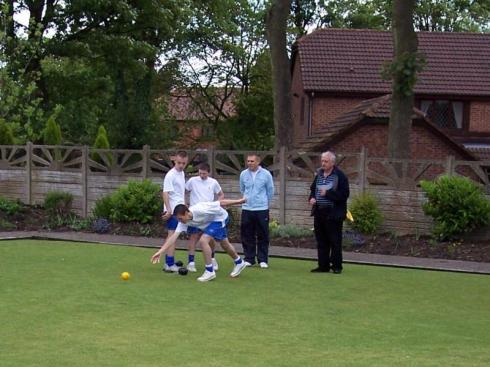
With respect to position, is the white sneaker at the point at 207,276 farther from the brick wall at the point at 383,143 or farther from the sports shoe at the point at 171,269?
the brick wall at the point at 383,143

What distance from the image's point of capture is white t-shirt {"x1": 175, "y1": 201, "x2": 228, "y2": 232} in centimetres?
1187

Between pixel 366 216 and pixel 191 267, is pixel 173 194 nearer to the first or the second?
pixel 191 267

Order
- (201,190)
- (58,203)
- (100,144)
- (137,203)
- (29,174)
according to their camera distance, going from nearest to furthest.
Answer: (201,190) < (137,203) < (58,203) < (29,174) < (100,144)

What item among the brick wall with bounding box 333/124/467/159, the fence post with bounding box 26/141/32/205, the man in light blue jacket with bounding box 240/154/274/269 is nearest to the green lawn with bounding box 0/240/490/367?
the man in light blue jacket with bounding box 240/154/274/269

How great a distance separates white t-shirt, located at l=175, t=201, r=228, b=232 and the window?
24.4 m

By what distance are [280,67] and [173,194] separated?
A: 1082 cm

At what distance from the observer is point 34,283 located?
1103cm

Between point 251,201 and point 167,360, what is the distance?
689 centimetres

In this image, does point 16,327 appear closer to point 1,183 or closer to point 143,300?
point 143,300

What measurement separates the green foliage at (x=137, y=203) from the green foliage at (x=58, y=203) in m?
2.10

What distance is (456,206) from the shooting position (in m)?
16.4

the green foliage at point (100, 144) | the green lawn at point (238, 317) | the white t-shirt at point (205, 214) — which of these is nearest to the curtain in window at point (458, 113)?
the green foliage at point (100, 144)

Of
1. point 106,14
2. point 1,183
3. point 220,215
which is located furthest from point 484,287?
point 106,14

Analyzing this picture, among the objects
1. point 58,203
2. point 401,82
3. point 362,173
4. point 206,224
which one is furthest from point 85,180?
point 206,224
